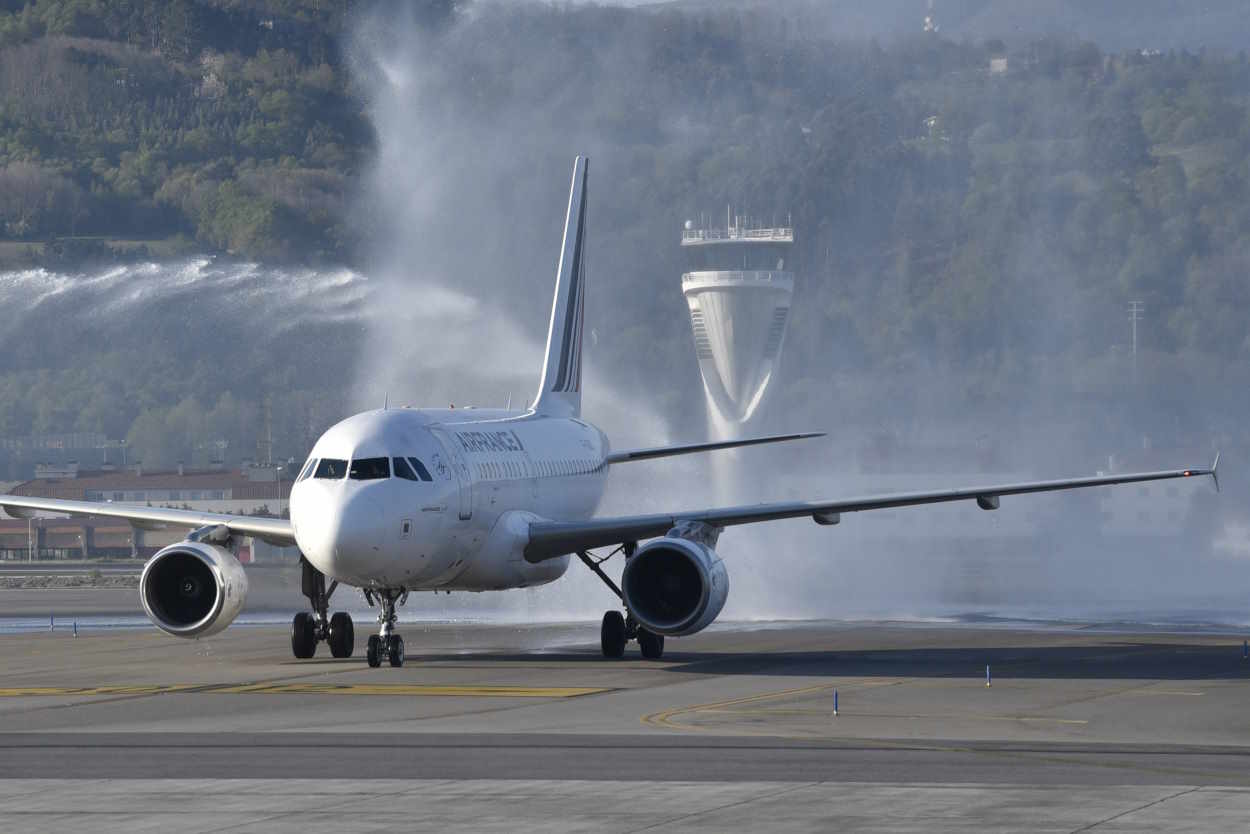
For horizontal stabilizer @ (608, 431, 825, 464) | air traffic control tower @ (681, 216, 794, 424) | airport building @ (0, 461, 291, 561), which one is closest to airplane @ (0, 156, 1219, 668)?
horizontal stabilizer @ (608, 431, 825, 464)

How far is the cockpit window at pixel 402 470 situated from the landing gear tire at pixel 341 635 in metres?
3.91

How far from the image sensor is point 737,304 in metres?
139

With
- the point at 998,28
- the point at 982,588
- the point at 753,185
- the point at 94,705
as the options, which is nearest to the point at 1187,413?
the point at 982,588

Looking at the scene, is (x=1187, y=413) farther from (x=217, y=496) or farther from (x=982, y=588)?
(x=217, y=496)

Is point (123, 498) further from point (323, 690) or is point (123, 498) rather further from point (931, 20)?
point (323, 690)

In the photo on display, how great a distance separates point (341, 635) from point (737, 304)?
10499 cm

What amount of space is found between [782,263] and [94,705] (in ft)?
355

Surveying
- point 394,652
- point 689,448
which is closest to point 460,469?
point 394,652

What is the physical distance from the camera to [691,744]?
22.7 m

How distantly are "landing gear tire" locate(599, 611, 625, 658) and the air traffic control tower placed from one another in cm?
9036

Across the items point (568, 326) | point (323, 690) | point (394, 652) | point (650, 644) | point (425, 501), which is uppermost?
point (568, 326)

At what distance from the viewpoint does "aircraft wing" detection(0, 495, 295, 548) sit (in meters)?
36.0

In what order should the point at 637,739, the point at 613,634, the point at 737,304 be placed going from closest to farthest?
the point at 637,739
the point at 613,634
the point at 737,304

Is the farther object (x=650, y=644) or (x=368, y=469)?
(x=650, y=644)
